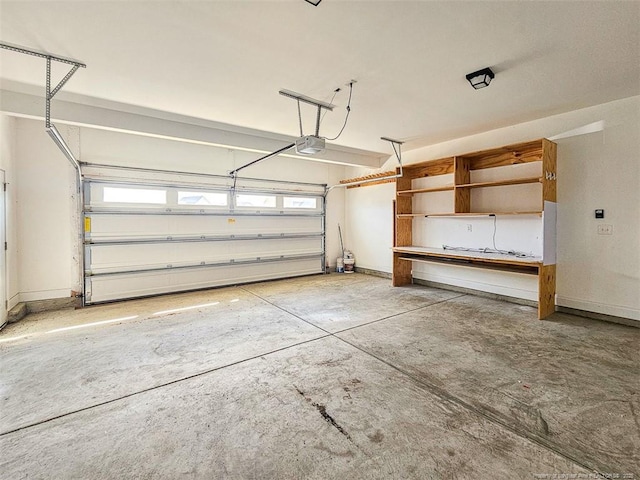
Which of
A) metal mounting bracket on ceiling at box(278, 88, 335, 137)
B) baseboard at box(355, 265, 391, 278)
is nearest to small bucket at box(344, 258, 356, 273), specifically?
baseboard at box(355, 265, 391, 278)

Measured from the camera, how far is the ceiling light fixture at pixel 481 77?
2.62m

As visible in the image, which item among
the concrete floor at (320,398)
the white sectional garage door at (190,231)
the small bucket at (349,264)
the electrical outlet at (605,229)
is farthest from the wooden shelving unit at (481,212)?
the white sectional garage door at (190,231)

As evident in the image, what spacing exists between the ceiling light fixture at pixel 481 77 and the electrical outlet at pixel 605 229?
235 cm

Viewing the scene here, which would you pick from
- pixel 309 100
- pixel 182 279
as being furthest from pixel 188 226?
pixel 309 100

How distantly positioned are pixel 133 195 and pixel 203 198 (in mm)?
1095

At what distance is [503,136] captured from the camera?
14.2 ft

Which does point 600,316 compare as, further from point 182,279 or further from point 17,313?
point 17,313

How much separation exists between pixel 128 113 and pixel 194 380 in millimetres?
3329

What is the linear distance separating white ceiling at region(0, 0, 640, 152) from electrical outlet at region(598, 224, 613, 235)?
4.91 ft

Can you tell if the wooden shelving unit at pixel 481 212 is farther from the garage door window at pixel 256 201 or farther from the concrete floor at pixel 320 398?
the garage door window at pixel 256 201

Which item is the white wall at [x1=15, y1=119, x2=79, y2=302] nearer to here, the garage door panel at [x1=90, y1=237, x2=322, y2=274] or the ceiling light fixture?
the garage door panel at [x1=90, y1=237, x2=322, y2=274]

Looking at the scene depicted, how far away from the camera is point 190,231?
519 centimetres

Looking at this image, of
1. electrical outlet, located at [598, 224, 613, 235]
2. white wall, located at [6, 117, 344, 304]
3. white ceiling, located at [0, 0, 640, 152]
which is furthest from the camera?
white wall, located at [6, 117, 344, 304]

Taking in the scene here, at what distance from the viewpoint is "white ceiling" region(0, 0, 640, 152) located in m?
1.89
